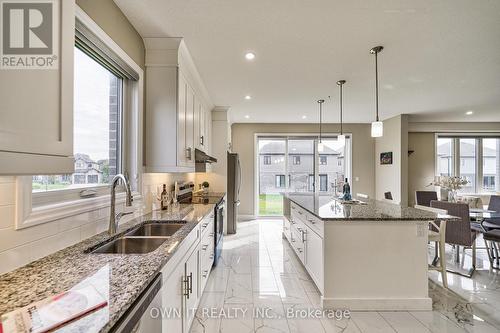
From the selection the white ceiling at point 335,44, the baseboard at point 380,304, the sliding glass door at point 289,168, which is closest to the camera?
the white ceiling at point 335,44

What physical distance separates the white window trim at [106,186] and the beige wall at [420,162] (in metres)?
6.54

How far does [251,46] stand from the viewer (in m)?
2.65

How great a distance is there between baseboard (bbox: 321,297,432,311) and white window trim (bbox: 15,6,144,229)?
2.14m

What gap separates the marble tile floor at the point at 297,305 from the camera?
84.8 inches

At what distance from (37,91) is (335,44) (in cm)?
260

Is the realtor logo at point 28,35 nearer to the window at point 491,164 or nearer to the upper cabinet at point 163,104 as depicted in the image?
the upper cabinet at point 163,104

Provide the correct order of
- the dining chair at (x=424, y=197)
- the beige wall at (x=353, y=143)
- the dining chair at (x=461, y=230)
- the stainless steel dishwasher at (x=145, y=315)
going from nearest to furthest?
the stainless steel dishwasher at (x=145, y=315)
the dining chair at (x=461, y=230)
the dining chair at (x=424, y=197)
the beige wall at (x=353, y=143)

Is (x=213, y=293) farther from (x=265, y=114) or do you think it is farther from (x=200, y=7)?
(x=265, y=114)

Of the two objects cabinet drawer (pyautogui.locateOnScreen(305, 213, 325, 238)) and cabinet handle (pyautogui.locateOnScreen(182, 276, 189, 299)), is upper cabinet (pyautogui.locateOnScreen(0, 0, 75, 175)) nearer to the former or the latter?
cabinet handle (pyautogui.locateOnScreen(182, 276, 189, 299))

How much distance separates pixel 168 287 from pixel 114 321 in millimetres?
616

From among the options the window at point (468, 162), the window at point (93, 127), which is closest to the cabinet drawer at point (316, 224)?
the window at point (93, 127)

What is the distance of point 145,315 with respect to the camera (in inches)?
39.8

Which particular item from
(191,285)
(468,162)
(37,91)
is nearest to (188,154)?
(191,285)

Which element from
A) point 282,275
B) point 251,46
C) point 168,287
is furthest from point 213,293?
point 251,46
